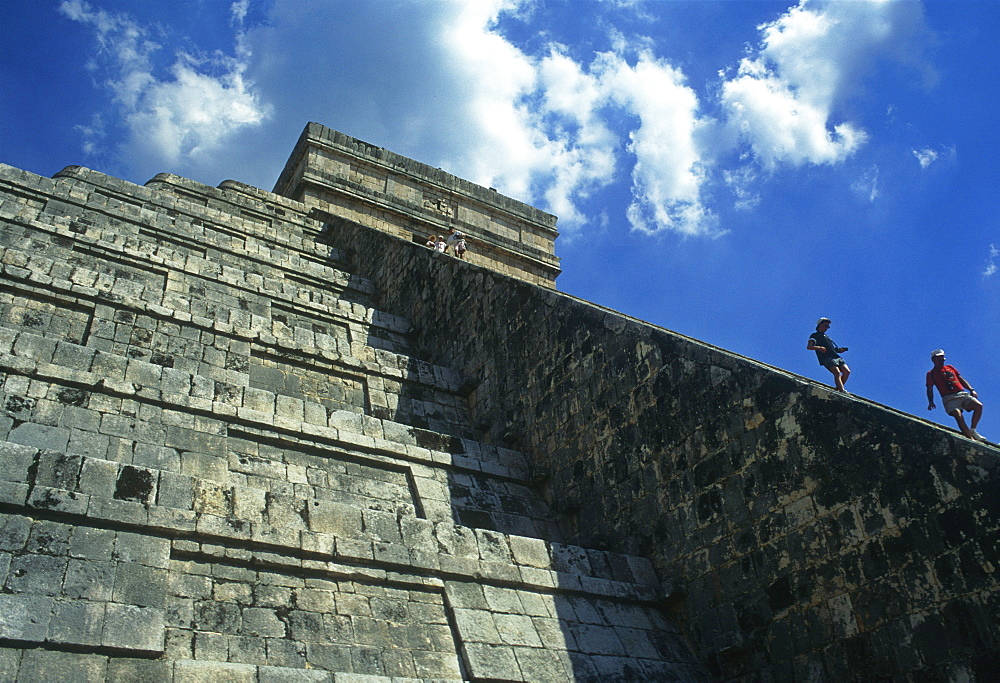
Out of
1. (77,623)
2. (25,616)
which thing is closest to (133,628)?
(77,623)

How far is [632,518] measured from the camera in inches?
269

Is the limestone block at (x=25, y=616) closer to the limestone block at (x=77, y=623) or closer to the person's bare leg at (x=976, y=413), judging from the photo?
the limestone block at (x=77, y=623)

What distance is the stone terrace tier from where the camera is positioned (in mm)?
17516

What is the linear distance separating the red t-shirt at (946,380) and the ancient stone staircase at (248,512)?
2.81 m

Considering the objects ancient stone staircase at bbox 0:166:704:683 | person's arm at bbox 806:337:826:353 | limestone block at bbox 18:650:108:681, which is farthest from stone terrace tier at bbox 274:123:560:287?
limestone block at bbox 18:650:108:681

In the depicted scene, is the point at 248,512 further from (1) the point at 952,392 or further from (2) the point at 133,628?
(1) the point at 952,392

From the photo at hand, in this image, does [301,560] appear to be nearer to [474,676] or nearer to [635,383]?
[474,676]

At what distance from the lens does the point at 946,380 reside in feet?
21.7

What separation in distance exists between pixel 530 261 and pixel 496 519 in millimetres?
13474

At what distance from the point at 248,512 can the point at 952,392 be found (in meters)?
Result: 5.47

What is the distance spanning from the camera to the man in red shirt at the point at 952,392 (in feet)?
21.4

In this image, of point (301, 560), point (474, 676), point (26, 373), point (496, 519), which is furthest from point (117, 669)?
point (496, 519)

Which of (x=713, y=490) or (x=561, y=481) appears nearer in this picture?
(x=713, y=490)

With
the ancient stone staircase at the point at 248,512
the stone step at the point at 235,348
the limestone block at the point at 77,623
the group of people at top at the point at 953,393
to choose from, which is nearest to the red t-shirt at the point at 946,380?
the group of people at top at the point at 953,393
